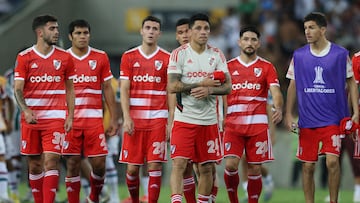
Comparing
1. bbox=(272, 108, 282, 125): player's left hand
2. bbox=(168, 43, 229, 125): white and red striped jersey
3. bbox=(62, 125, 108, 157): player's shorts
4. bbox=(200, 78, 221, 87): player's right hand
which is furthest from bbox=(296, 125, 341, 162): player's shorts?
bbox=(62, 125, 108, 157): player's shorts

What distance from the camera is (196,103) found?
16.1 metres

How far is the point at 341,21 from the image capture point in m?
29.4

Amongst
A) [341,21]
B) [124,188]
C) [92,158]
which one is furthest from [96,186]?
[341,21]

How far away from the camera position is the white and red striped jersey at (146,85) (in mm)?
17453

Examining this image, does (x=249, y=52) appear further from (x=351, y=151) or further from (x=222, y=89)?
(x=351, y=151)

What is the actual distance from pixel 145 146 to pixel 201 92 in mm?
2037

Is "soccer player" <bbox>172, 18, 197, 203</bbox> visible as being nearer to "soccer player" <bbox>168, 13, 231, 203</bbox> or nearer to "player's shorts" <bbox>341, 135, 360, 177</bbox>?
"soccer player" <bbox>168, 13, 231, 203</bbox>

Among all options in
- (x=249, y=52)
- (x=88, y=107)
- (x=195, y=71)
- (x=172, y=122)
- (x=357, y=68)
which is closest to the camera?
(x=195, y=71)

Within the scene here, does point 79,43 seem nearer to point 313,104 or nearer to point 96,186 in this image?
point 96,186

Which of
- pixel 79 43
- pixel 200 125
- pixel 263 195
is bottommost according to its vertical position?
pixel 263 195

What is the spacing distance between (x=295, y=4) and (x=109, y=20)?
17.5 ft

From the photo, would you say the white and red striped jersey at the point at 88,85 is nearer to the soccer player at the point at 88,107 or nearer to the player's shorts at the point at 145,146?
the soccer player at the point at 88,107

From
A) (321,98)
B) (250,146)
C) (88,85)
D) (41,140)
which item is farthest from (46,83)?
(321,98)

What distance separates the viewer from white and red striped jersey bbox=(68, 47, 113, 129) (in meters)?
18.0
